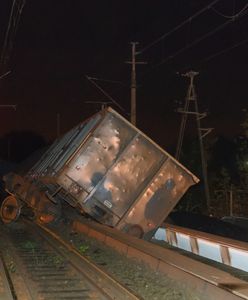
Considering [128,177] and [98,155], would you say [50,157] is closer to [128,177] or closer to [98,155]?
[98,155]

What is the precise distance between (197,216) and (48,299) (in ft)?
49.8

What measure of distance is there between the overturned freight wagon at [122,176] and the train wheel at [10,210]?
649cm

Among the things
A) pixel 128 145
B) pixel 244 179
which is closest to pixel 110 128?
pixel 128 145

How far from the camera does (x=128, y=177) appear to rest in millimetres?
17562

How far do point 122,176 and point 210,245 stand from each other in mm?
3758

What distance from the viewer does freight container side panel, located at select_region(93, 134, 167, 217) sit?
17516mm

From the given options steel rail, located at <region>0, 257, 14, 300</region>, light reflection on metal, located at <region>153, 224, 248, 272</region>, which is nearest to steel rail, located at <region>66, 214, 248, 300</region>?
light reflection on metal, located at <region>153, 224, 248, 272</region>

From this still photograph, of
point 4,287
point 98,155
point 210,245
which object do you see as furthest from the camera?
point 98,155

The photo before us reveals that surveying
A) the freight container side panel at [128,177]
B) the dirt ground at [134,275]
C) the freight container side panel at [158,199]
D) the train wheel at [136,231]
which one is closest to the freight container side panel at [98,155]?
the freight container side panel at [128,177]

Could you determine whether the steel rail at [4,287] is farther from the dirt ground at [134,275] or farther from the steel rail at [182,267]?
the steel rail at [182,267]

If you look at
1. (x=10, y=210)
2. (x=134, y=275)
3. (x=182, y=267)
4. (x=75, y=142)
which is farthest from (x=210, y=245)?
(x=10, y=210)

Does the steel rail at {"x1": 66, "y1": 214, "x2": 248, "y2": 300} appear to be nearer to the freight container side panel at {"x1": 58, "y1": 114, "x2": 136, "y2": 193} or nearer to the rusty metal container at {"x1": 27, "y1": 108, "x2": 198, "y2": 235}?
the rusty metal container at {"x1": 27, "y1": 108, "x2": 198, "y2": 235}

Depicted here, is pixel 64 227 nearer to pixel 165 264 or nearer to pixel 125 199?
pixel 125 199

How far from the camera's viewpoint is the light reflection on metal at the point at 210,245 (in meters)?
13.3
